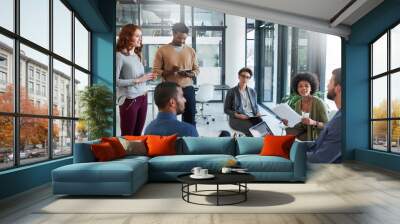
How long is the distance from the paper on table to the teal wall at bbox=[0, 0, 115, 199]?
3910 mm

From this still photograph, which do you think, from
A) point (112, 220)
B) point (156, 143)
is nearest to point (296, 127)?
point (156, 143)

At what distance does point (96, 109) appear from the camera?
314 inches

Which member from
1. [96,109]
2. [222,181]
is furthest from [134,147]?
[222,181]

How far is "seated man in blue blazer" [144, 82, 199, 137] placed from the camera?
8.64 meters

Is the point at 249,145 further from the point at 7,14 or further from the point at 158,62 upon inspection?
the point at 7,14

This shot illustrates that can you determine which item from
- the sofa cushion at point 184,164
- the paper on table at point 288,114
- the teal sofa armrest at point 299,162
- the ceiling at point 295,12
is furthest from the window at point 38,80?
the paper on table at point 288,114

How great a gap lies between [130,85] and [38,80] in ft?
10.3

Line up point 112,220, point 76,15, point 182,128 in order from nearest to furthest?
point 112,220 → point 76,15 → point 182,128

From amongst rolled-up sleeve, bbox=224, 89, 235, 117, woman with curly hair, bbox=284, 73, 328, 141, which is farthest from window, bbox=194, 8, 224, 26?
woman with curly hair, bbox=284, 73, 328, 141

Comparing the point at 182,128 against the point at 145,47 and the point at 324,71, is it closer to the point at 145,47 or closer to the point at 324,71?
the point at 145,47

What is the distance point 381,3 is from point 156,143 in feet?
17.5

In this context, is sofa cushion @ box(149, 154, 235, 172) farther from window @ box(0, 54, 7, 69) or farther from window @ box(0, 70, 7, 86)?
window @ box(0, 54, 7, 69)

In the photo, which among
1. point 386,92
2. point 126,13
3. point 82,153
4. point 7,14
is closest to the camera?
point 7,14

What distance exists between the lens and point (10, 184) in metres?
4.95
